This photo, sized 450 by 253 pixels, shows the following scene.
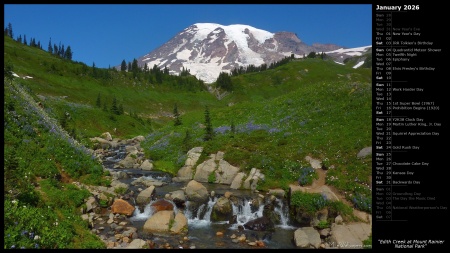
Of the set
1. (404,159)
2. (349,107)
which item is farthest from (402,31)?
(349,107)

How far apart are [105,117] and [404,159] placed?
7369 cm

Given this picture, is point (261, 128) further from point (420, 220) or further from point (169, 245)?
point (420, 220)

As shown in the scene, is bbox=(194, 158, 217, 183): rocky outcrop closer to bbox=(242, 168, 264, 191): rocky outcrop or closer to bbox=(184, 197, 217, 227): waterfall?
bbox=(242, 168, 264, 191): rocky outcrop

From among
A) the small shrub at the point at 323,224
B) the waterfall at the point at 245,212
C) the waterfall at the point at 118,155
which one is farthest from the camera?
the waterfall at the point at 118,155

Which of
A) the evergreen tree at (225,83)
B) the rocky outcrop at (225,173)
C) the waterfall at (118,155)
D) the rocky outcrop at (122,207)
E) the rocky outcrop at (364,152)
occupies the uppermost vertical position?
the evergreen tree at (225,83)

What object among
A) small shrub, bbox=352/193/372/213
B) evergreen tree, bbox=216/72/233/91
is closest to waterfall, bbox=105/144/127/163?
small shrub, bbox=352/193/372/213

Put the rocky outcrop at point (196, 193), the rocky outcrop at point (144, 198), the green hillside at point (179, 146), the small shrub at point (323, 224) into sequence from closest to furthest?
the green hillside at point (179, 146) → the small shrub at point (323, 224) → the rocky outcrop at point (144, 198) → the rocky outcrop at point (196, 193)

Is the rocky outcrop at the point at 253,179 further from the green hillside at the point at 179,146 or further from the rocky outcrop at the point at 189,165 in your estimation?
the rocky outcrop at the point at 189,165

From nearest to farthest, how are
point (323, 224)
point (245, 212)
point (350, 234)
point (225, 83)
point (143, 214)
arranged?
point (350, 234) → point (323, 224) → point (143, 214) → point (245, 212) → point (225, 83)

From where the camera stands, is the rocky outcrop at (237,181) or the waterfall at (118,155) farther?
the waterfall at (118,155)

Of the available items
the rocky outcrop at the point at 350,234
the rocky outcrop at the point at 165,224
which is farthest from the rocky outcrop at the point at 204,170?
the rocky outcrop at the point at 350,234

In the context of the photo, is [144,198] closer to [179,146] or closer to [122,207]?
[122,207]

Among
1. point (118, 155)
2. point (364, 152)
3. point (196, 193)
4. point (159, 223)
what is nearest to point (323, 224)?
point (196, 193)
